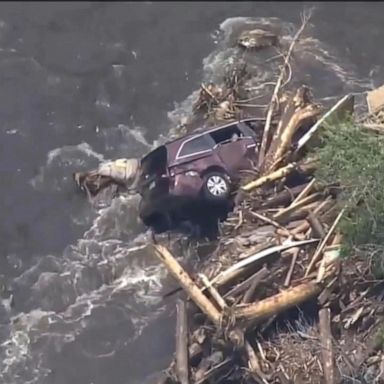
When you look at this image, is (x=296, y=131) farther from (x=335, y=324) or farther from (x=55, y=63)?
(x=55, y=63)

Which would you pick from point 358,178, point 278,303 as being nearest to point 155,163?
point 278,303

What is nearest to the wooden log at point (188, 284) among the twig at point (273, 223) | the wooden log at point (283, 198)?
the twig at point (273, 223)

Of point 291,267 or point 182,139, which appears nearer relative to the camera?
point 291,267

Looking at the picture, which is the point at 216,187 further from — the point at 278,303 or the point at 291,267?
the point at 278,303

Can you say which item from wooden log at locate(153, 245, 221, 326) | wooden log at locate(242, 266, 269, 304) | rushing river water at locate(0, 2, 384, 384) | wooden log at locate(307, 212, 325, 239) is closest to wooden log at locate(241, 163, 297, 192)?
wooden log at locate(307, 212, 325, 239)

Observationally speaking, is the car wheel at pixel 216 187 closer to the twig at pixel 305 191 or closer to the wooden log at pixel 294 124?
the wooden log at pixel 294 124

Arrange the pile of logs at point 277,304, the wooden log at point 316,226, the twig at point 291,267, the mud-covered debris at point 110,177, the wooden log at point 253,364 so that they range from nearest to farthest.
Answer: the wooden log at point 253,364 → the pile of logs at point 277,304 → the twig at point 291,267 → the wooden log at point 316,226 → the mud-covered debris at point 110,177

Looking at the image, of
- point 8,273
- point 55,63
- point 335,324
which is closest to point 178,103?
point 55,63
